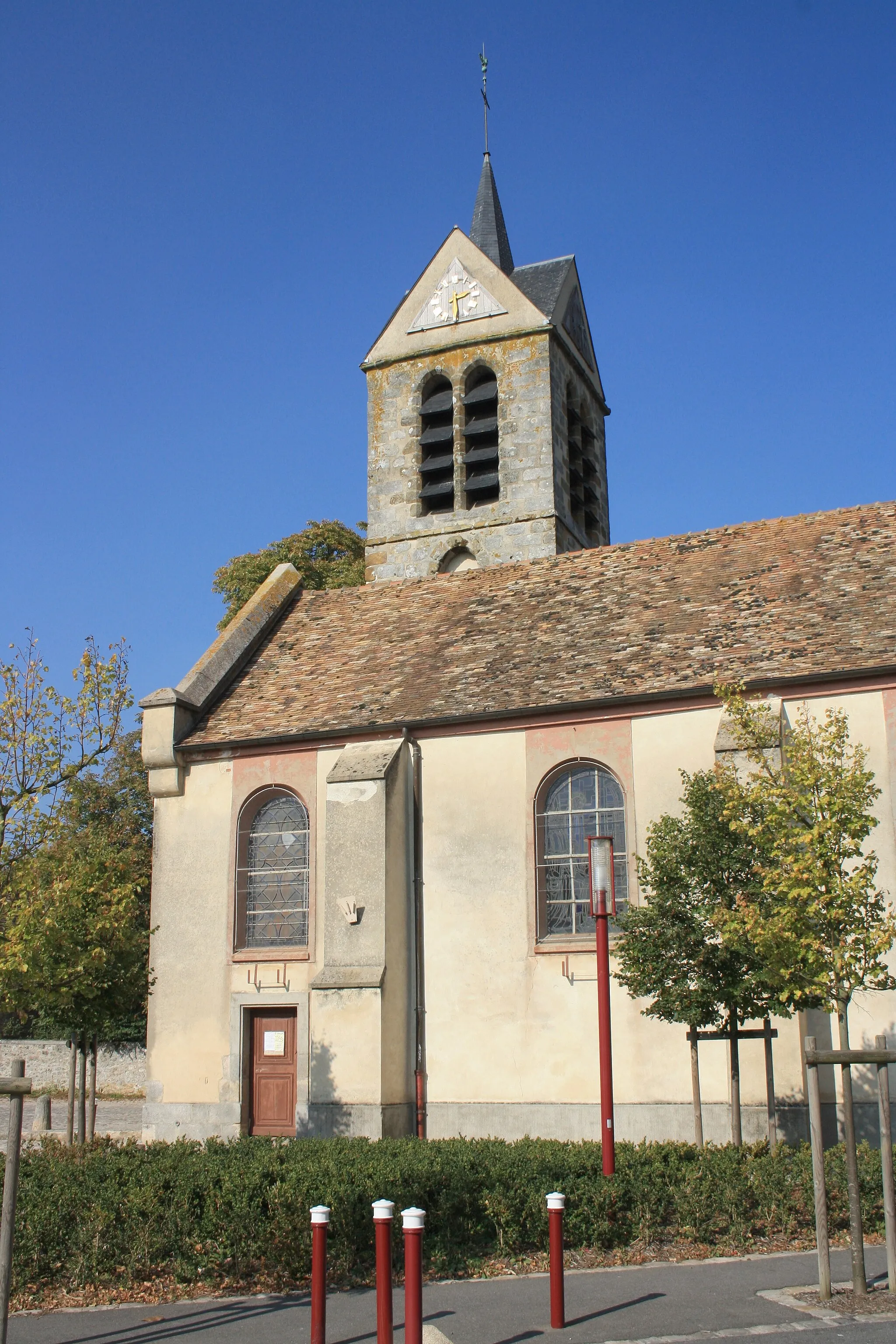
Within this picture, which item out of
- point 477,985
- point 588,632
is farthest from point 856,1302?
point 588,632

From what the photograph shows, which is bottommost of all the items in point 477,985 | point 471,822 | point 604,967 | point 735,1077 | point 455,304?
point 735,1077

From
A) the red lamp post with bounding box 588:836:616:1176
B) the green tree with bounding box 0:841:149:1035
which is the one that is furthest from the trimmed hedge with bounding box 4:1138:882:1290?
the green tree with bounding box 0:841:149:1035

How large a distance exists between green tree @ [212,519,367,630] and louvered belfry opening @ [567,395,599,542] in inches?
261

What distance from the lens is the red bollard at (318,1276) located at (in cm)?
823

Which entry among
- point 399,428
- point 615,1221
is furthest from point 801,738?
point 399,428

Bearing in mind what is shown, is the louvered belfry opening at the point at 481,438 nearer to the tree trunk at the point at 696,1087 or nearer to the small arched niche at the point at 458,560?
the small arched niche at the point at 458,560

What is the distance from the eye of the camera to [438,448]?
3073 centimetres

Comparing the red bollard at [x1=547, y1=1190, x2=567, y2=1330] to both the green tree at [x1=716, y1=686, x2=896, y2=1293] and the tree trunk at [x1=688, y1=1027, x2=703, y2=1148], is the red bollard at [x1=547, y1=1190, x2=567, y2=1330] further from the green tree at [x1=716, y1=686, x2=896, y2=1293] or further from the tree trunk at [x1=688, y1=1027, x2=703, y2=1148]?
the tree trunk at [x1=688, y1=1027, x2=703, y2=1148]

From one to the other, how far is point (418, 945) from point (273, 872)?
9.62 ft

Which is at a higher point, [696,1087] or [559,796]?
[559,796]

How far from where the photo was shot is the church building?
16.8 metres

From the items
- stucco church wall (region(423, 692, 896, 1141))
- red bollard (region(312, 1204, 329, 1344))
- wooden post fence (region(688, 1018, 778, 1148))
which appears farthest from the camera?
stucco church wall (region(423, 692, 896, 1141))

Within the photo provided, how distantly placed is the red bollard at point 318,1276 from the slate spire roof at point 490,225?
2813 cm

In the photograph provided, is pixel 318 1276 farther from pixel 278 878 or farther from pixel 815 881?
pixel 278 878
